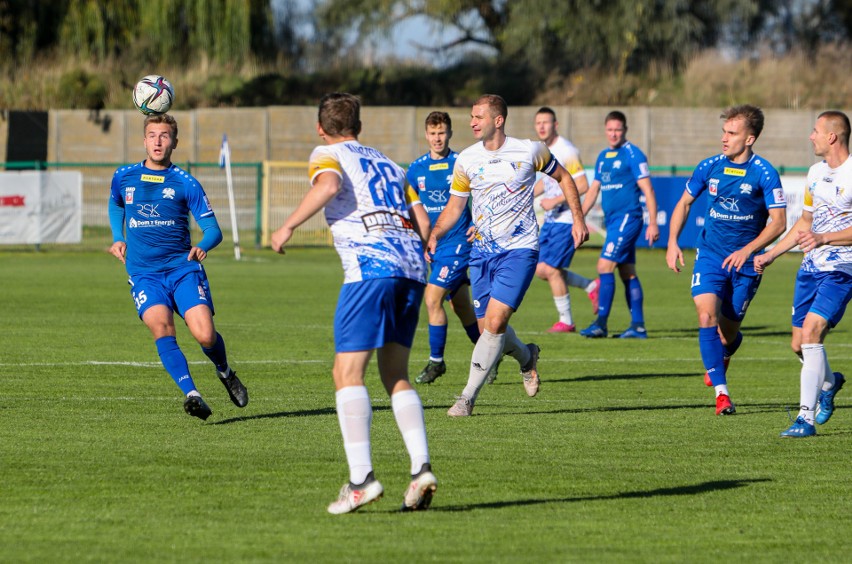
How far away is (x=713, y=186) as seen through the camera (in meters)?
10.5

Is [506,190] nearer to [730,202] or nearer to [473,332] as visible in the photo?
[730,202]

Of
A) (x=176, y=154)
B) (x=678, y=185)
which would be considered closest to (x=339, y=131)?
(x=678, y=185)

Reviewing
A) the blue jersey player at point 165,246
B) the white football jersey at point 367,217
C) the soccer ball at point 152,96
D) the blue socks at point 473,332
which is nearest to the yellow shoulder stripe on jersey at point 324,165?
the white football jersey at point 367,217

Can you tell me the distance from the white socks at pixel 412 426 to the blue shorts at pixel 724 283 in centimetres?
437

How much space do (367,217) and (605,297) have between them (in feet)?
32.9

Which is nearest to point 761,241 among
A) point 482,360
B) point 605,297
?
point 482,360

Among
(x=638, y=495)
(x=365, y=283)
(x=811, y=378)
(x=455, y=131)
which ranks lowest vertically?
(x=638, y=495)

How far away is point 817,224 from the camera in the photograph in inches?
367

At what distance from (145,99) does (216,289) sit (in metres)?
11.2

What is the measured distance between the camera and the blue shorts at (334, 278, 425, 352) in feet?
21.4

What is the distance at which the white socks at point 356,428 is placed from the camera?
21.0 ft

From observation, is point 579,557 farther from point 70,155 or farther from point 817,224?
point 70,155

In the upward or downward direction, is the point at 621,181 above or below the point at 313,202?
above

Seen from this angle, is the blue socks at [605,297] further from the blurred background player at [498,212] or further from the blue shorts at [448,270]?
the blurred background player at [498,212]
